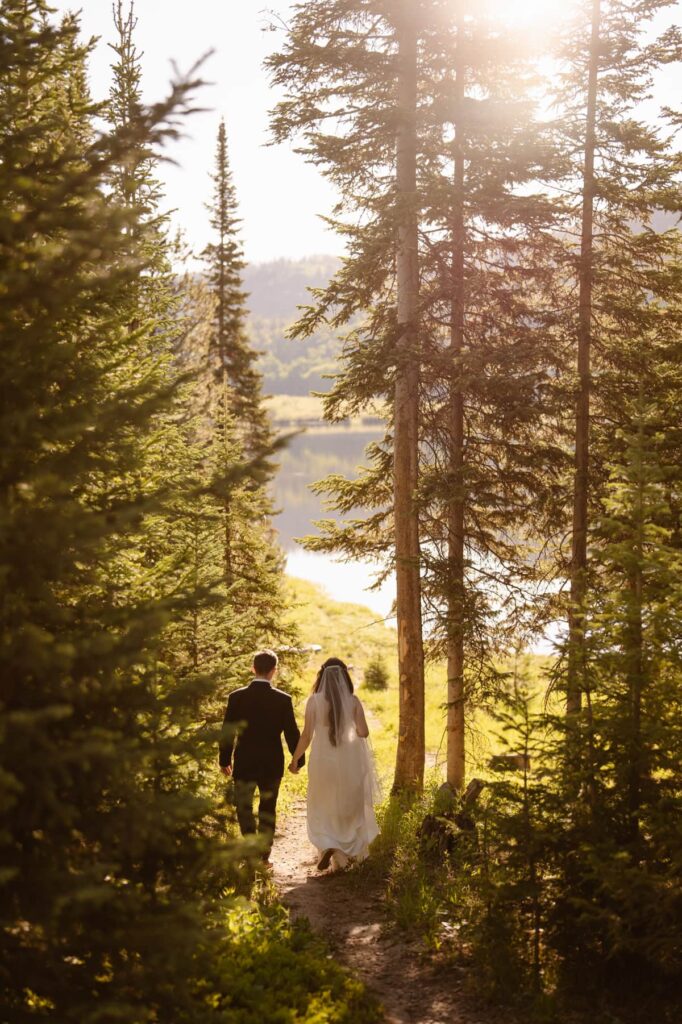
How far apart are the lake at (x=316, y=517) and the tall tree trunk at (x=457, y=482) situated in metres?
1.47

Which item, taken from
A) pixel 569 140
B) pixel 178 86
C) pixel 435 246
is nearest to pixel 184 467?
pixel 178 86

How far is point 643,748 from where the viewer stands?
6.21 meters

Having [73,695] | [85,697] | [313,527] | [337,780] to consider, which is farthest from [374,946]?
[313,527]

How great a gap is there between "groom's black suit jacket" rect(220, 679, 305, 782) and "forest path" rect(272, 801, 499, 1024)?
137 centimetres

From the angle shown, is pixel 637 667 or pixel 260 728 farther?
pixel 260 728

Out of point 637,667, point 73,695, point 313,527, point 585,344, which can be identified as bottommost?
point 637,667

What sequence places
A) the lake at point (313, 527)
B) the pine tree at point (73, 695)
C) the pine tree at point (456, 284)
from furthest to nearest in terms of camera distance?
the lake at point (313, 527) < the pine tree at point (456, 284) < the pine tree at point (73, 695)

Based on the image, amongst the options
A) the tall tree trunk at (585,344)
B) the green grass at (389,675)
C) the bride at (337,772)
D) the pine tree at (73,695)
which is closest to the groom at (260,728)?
the bride at (337,772)

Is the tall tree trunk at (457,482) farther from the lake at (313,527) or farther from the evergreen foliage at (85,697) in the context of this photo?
the evergreen foliage at (85,697)

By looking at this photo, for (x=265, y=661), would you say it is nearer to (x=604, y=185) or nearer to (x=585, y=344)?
(x=585, y=344)

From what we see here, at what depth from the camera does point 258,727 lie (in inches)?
344

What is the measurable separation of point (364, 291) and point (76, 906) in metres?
10.9

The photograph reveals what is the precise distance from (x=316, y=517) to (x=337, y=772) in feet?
267

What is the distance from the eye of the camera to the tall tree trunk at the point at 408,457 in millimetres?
12167
